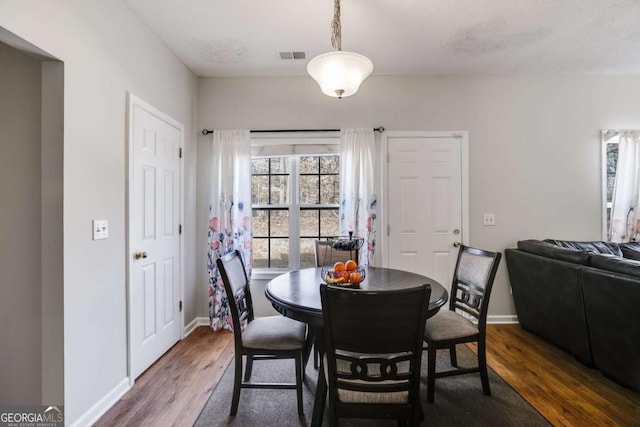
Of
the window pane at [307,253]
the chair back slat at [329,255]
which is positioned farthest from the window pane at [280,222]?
the chair back slat at [329,255]

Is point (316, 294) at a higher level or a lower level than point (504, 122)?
lower

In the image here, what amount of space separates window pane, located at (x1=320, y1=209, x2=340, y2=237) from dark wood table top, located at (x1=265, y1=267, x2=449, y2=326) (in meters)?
1.00

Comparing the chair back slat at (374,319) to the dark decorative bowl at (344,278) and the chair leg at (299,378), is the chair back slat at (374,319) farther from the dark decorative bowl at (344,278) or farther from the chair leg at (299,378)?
the chair leg at (299,378)

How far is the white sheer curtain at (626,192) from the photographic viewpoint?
313cm

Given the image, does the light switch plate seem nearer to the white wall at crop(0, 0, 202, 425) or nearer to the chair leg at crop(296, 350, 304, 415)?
the white wall at crop(0, 0, 202, 425)

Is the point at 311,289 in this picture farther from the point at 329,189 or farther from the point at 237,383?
the point at 329,189

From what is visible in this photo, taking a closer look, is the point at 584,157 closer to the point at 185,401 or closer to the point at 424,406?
the point at 424,406

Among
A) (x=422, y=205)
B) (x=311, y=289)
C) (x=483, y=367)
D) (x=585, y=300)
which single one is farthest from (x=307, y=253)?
(x=585, y=300)

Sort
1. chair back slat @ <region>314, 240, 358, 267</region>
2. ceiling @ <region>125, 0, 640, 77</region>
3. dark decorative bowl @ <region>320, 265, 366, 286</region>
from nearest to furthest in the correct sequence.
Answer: dark decorative bowl @ <region>320, 265, 366, 286</region>
ceiling @ <region>125, 0, 640, 77</region>
chair back slat @ <region>314, 240, 358, 267</region>

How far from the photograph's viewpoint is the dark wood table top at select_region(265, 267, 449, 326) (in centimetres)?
150

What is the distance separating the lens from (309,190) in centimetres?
334

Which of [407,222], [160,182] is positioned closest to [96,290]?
[160,182]

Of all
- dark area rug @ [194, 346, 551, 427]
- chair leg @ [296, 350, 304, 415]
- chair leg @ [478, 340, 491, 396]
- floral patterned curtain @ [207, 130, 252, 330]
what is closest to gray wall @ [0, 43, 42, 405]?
dark area rug @ [194, 346, 551, 427]

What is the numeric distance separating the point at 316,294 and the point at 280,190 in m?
1.86
